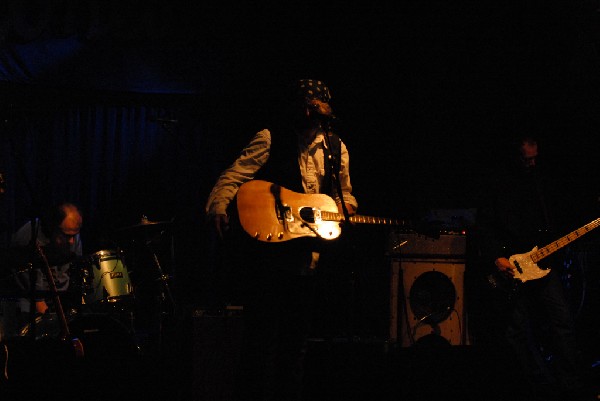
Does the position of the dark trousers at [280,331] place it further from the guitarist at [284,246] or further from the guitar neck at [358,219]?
the guitar neck at [358,219]

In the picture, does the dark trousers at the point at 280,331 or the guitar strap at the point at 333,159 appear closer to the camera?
the dark trousers at the point at 280,331

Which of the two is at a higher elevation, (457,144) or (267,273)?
(457,144)

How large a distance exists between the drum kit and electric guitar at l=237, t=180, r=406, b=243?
2175 mm

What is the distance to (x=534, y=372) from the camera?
19.2ft

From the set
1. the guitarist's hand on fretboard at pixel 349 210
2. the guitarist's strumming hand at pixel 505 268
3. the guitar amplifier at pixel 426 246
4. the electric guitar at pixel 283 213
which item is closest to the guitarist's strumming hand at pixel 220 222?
the electric guitar at pixel 283 213

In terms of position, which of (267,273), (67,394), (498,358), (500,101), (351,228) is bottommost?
(67,394)

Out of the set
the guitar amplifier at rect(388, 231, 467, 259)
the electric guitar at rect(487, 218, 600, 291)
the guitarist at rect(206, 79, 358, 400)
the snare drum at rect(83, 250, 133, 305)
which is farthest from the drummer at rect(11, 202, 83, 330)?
the electric guitar at rect(487, 218, 600, 291)

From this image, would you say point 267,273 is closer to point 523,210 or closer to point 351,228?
point 351,228

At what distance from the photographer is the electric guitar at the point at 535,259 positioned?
17.5ft

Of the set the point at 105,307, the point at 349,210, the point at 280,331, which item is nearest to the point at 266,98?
the point at 105,307

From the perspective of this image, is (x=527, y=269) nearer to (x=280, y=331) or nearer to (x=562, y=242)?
(x=562, y=242)

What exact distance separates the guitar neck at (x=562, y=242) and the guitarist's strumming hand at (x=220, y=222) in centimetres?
297

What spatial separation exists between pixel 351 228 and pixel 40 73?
4380 mm

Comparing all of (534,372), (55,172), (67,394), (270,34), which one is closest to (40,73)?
(55,172)
